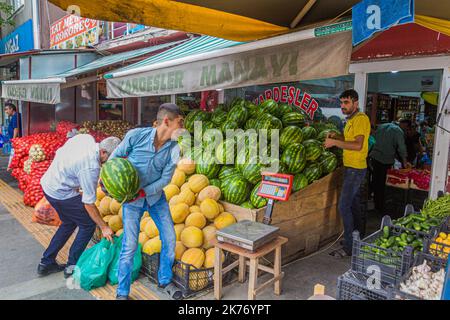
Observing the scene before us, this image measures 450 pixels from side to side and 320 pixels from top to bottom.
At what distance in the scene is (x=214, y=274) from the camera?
3748mm

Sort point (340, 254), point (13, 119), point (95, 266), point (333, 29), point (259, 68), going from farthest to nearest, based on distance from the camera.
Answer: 1. point (13, 119)
2. point (340, 254)
3. point (95, 266)
4. point (259, 68)
5. point (333, 29)

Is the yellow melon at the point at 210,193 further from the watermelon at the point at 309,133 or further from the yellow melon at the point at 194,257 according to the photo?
the watermelon at the point at 309,133

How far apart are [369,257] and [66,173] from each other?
10.5 ft

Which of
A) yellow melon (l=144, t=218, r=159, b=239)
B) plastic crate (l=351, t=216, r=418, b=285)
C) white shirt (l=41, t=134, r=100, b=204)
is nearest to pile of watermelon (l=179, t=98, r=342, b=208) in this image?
yellow melon (l=144, t=218, r=159, b=239)

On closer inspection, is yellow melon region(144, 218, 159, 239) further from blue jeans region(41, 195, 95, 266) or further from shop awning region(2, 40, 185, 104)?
shop awning region(2, 40, 185, 104)

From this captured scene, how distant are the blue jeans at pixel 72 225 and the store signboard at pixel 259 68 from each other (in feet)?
5.68

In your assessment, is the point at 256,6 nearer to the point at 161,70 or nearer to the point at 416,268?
the point at 161,70

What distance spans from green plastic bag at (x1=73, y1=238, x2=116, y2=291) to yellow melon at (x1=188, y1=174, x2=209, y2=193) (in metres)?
1.20

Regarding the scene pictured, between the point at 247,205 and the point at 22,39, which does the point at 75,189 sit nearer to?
the point at 247,205

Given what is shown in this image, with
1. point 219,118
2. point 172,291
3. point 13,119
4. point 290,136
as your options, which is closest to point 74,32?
point 13,119

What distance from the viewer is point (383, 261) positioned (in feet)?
9.90

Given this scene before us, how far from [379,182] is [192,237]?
177 inches

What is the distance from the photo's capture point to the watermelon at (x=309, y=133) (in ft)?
16.8

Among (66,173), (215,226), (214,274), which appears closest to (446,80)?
(215,226)
